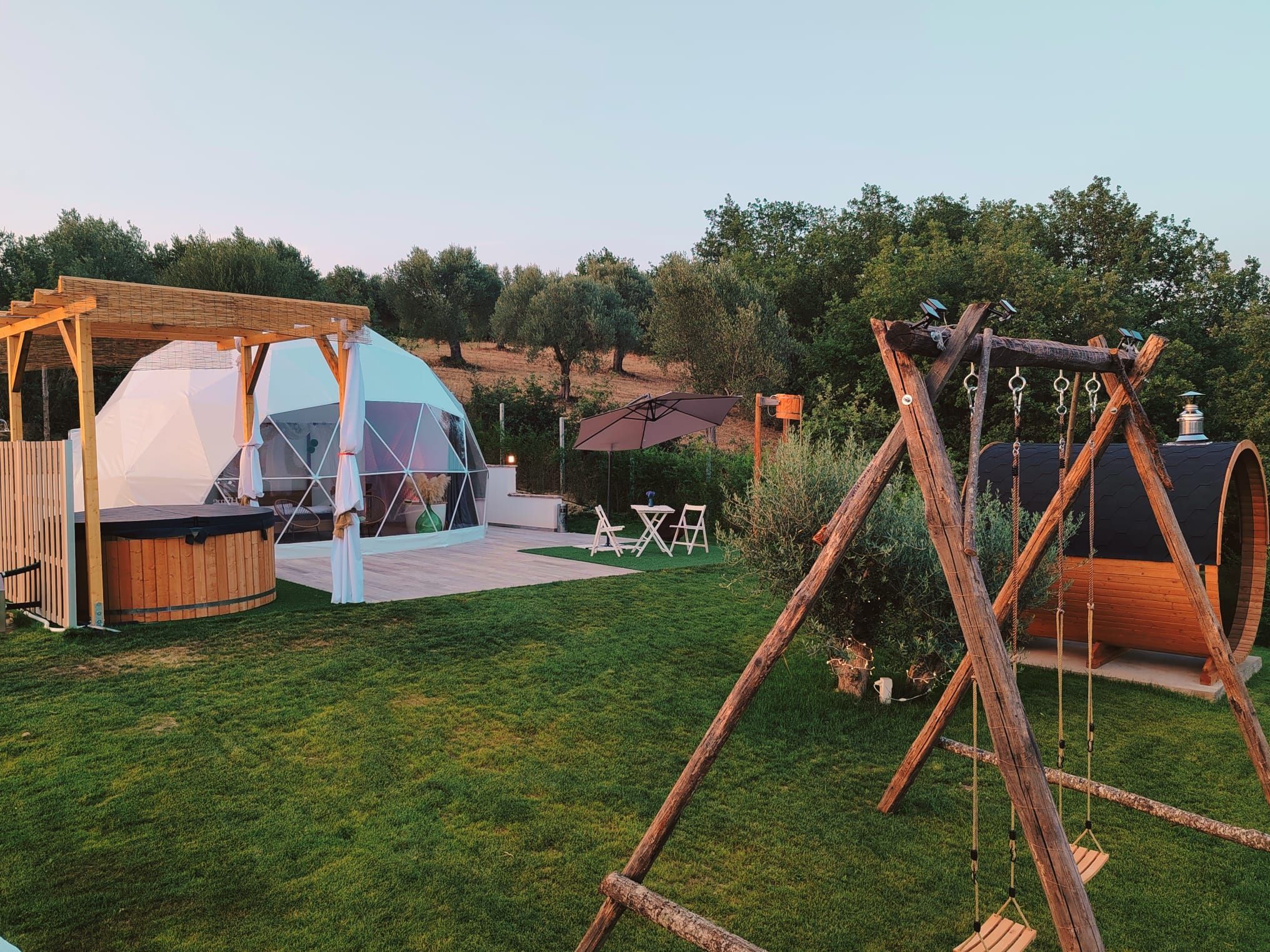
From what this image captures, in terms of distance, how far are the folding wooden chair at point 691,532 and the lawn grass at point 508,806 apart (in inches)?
236

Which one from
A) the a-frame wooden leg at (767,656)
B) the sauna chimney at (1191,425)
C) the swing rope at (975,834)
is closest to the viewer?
the swing rope at (975,834)

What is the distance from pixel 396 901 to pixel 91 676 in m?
4.26

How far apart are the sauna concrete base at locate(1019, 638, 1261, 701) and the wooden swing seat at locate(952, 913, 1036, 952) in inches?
154

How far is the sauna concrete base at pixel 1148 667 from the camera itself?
5797 mm

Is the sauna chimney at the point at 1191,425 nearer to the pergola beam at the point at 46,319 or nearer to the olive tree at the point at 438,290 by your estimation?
the pergola beam at the point at 46,319


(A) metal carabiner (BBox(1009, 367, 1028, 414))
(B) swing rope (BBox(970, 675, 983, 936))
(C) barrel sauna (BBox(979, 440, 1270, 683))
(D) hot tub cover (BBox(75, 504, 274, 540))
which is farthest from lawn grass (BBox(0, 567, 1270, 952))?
(A) metal carabiner (BBox(1009, 367, 1028, 414))

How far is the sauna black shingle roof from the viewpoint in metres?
5.75

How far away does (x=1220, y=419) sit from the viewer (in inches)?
766

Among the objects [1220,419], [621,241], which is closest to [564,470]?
[1220,419]

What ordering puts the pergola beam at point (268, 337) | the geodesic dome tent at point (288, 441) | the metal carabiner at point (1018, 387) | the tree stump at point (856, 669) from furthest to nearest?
1. the geodesic dome tent at point (288, 441)
2. the pergola beam at point (268, 337)
3. the tree stump at point (856, 669)
4. the metal carabiner at point (1018, 387)

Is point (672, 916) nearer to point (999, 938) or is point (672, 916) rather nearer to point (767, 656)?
point (767, 656)

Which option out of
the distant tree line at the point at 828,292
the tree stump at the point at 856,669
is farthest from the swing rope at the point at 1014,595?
the distant tree line at the point at 828,292

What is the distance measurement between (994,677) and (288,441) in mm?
11768

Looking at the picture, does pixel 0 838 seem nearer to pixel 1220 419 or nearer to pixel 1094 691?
pixel 1094 691
